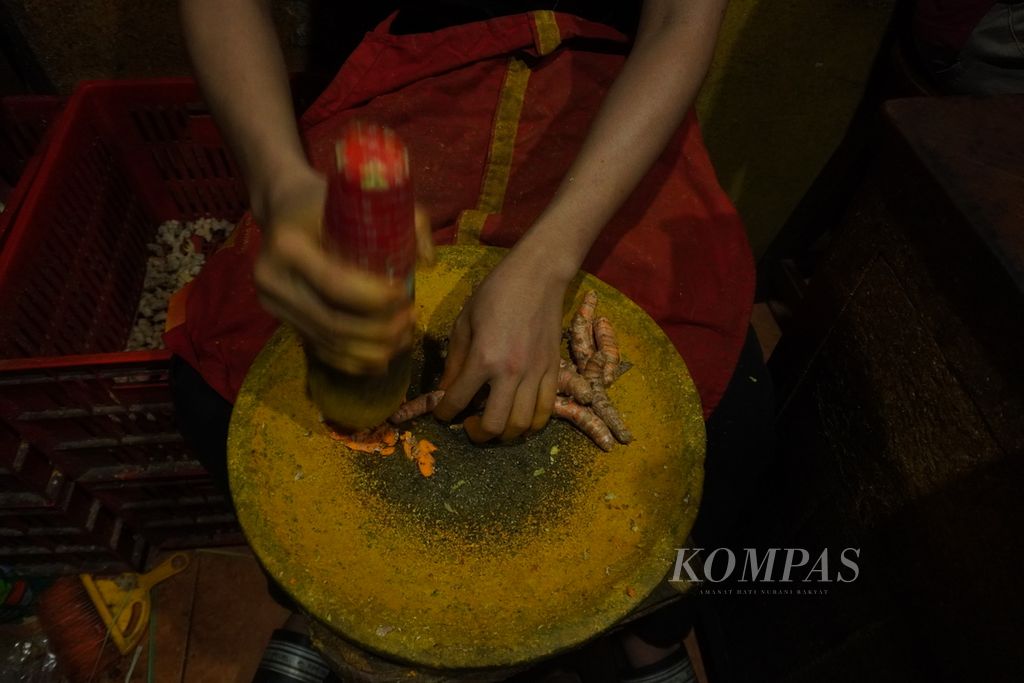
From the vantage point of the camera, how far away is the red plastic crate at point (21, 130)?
62.2 inches

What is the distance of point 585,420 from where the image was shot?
0.91 meters

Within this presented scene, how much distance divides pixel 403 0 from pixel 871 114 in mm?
1366

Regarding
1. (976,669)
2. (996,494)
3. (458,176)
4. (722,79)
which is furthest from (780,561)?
(722,79)

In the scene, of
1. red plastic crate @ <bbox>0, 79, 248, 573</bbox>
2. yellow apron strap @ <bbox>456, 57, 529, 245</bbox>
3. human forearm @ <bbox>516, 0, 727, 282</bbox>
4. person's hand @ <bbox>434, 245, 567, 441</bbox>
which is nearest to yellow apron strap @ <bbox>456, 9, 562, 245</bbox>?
yellow apron strap @ <bbox>456, 57, 529, 245</bbox>

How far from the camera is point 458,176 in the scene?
117 cm

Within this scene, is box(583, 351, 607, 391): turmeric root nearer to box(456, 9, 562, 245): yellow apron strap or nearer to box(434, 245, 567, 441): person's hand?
box(434, 245, 567, 441): person's hand

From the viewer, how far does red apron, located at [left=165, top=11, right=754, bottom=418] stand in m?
1.08

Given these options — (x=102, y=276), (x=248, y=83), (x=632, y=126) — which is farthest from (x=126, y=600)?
(x=632, y=126)

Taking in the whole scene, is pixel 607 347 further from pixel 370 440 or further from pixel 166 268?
pixel 166 268

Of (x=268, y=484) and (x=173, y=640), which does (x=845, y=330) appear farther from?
(x=173, y=640)

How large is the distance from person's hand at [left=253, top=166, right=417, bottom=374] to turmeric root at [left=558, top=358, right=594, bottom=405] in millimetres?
284

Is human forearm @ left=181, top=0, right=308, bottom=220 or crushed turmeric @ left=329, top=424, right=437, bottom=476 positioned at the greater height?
human forearm @ left=181, top=0, right=308, bottom=220

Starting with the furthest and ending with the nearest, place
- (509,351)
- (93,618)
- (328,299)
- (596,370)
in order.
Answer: (93,618) → (596,370) → (509,351) → (328,299)

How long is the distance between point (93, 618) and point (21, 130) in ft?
4.02
